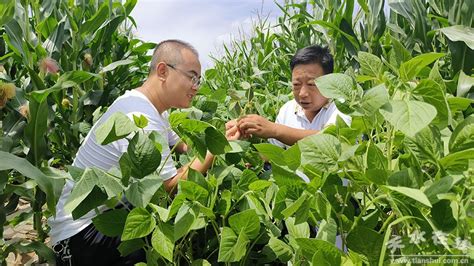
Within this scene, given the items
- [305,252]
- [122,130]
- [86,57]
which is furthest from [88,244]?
[86,57]

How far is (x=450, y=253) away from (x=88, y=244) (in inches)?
39.6

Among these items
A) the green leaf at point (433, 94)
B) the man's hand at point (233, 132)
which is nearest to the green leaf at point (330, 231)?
the green leaf at point (433, 94)

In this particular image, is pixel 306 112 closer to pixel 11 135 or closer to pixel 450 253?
pixel 11 135

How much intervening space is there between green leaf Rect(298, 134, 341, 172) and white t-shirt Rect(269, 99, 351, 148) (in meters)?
1.15

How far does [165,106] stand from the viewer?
61.2 inches

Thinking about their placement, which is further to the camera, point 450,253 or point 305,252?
point 305,252

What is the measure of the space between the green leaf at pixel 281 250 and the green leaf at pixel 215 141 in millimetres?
190

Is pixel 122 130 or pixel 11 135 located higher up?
pixel 122 130

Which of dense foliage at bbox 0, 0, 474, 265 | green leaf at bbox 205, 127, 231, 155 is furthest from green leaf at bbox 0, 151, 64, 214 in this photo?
green leaf at bbox 205, 127, 231, 155

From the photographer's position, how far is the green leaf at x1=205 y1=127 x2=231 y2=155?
2.85ft

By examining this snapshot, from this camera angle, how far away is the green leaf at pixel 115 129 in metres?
0.79

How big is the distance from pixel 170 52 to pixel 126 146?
15.6 inches

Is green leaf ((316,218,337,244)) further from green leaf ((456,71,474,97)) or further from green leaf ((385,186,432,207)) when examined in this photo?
green leaf ((456,71,474,97))

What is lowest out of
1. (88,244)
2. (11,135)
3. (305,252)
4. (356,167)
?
(88,244)
